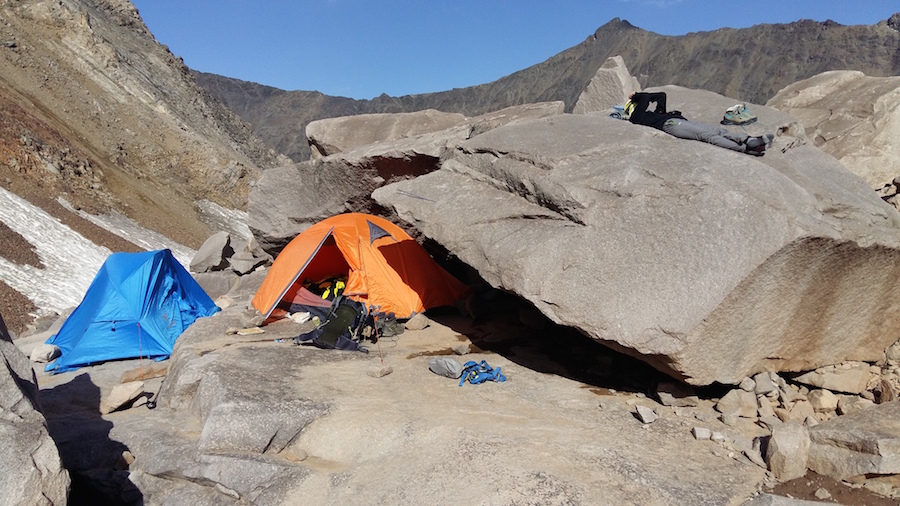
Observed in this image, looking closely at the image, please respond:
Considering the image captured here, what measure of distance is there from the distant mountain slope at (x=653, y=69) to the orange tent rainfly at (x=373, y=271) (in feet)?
216

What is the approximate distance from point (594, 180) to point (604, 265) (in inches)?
49.3

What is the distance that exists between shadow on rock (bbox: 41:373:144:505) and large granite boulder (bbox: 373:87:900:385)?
4136 mm

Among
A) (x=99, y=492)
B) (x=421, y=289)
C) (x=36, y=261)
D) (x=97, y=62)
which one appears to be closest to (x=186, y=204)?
(x=97, y=62)

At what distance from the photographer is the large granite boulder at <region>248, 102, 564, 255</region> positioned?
10.9m

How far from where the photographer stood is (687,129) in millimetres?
8523

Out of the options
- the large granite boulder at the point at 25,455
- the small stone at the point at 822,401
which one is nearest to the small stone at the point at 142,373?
the large granite boulder at the point at 25,455

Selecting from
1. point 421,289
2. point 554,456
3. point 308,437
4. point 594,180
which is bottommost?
point 308,437

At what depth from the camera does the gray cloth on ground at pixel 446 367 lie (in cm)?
729

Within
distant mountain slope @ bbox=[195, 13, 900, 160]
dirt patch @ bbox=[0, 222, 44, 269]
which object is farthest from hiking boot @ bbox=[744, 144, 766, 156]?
distant mountain slope @ bbox=[195, 13, 900, 160]

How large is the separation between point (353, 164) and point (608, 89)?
5.68 meters

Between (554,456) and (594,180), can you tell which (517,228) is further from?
(554,456)

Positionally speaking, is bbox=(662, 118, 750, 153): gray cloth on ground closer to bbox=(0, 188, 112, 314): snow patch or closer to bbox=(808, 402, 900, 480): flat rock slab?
bbox=(808, 402, 900, 480): flat rock slab

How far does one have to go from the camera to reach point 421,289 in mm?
10031

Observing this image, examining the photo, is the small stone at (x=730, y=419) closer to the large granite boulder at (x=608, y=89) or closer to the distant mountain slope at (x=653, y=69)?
the large granite boulder at (x=608, y=89)
